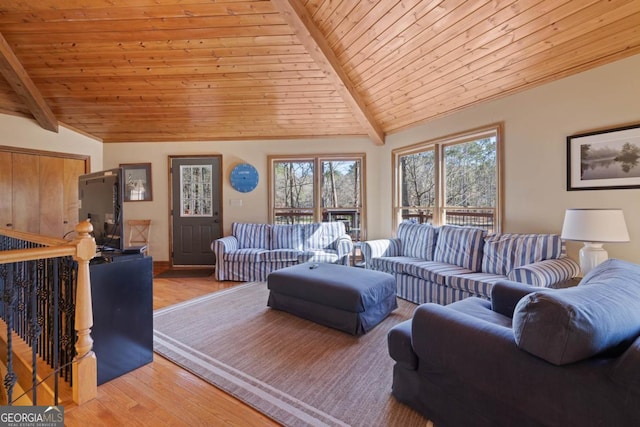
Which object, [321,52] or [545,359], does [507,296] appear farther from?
[321,52]

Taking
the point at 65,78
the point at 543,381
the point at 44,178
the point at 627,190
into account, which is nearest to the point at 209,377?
the point at 543,381

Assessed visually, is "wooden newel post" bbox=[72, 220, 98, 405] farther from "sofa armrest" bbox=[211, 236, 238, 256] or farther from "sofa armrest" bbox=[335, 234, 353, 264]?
"sofa armrest" bbox=[335, 234, 353, 264]

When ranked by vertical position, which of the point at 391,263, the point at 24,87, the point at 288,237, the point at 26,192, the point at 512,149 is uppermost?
the point at 24,87

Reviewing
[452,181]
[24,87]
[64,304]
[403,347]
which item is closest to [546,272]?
[403,347]

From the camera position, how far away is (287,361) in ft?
6.85

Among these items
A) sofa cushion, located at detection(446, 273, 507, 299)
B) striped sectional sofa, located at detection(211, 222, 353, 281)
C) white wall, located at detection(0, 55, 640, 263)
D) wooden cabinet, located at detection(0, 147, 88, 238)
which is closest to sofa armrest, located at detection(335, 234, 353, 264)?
striped sectional sofa, located at detection(211, 222, 353, 281)

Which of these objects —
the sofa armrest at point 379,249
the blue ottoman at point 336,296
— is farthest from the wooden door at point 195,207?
the sofa armrest at point 379,249

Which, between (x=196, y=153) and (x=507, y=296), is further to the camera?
(x=196, y=153)

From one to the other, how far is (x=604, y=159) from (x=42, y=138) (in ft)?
23.0

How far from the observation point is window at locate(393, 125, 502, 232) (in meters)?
3.51

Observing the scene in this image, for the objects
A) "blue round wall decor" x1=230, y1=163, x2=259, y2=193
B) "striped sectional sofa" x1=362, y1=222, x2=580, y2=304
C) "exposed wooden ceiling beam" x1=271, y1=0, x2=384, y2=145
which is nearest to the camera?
"striped sectional sofa" x1=362, y1=222, x2=580, y2=304

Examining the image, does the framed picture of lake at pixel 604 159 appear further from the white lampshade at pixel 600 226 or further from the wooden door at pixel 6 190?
the wooden door at pixel 6 190

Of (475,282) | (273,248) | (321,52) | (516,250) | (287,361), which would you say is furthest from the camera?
(273,248)

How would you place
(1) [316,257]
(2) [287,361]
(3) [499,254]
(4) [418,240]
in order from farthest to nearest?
(1) [316,257]
(4) [418,240]
(3) [499,254]
(2) [287,361]
